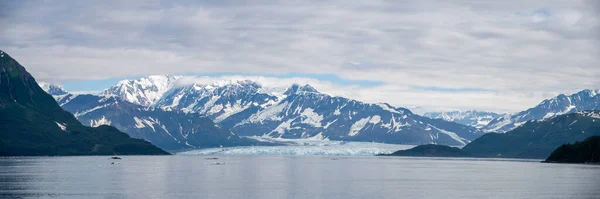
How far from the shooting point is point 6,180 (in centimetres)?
18000

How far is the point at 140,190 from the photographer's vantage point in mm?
157375

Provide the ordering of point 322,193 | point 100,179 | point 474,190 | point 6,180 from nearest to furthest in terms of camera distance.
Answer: point 322,193 → point 474,190 → point 6,180 → point 100,179

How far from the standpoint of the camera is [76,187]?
16362 cm

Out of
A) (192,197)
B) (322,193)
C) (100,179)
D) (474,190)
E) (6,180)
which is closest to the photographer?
(192,197)

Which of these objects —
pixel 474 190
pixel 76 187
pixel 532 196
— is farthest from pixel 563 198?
pixel 76 187

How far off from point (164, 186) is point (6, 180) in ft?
124

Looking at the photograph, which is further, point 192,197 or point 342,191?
point 342,191

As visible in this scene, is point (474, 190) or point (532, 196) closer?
point (532, 196)

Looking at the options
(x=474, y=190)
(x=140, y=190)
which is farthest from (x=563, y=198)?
(x=140, y=190)

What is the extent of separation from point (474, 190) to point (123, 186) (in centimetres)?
7169

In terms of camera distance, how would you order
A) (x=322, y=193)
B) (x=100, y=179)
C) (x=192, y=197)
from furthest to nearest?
(x=100, y=179) < (x=322, y=193) < (x=192, y=197)

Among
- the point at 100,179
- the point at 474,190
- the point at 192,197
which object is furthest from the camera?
the point at 100,179

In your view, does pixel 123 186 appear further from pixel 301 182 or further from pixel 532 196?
pixel 532 196

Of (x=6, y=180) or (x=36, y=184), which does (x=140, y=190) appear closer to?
(x=36, y=184)
